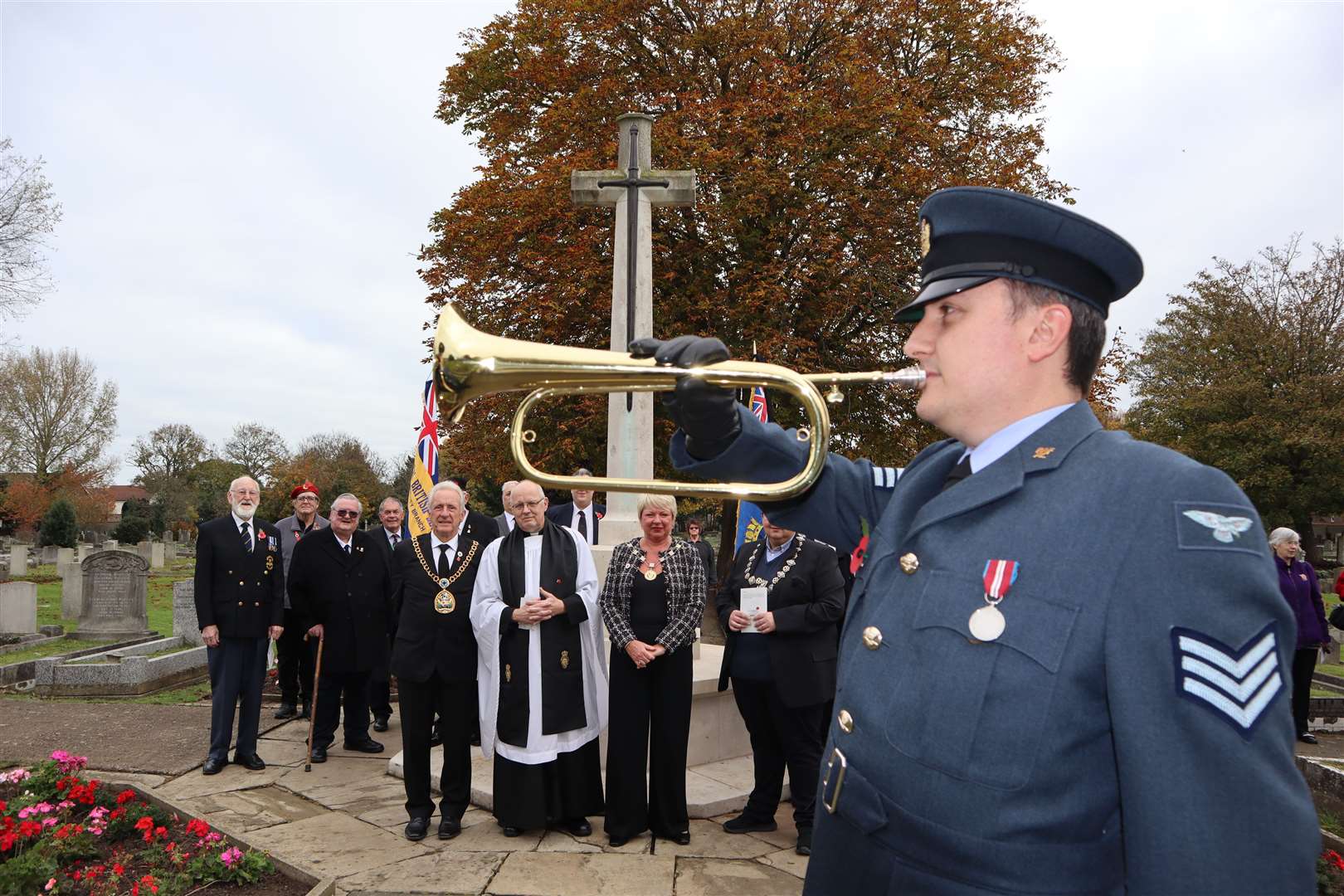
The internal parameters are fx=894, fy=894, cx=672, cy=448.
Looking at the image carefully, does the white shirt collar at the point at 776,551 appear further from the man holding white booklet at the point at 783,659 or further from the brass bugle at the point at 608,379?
the brass bugle at the point at 608,379

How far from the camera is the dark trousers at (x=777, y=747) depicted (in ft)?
17.9

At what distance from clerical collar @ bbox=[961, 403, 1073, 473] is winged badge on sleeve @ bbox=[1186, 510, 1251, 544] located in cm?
38

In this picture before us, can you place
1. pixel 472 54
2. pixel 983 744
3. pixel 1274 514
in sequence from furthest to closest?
pixel 1274 514
pixel 472 54
pixel 983 744

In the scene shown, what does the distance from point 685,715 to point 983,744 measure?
13.9ft

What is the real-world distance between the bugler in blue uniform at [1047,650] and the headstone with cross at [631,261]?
537 cm

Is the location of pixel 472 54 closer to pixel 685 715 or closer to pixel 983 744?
pixel 685 715

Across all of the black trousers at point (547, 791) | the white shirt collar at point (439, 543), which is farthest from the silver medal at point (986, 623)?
the white shirt collar at point (439, 543)

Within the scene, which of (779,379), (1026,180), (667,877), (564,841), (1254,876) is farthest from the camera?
(1026,180)

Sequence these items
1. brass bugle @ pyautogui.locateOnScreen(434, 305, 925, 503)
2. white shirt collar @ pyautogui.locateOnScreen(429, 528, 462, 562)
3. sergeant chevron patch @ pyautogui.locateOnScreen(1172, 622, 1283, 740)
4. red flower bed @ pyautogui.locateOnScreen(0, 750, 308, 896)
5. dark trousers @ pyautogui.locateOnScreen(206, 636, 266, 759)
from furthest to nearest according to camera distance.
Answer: dark trousers @ pyautogui.locateOnScreen(206, 636, 266, 759), white shirt collar @ pyautogui.locateOnScreen(429, 528, 462, 562), red flower bed @ pyautogui.locateOnScreen(0, 750, 308, 896), brass bugle @ pyautogui.locateOnScreen(434, 305, 925, 503), sergeant chevron patch @ pyautogui.locateOnScreen(1172, 622, 1283, 740)

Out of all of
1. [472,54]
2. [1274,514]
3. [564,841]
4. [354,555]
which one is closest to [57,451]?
[472,54]

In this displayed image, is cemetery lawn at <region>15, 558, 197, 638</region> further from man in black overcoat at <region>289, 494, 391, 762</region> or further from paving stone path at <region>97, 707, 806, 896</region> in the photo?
paving stone path at <region>97, 707, 806, 896</region>

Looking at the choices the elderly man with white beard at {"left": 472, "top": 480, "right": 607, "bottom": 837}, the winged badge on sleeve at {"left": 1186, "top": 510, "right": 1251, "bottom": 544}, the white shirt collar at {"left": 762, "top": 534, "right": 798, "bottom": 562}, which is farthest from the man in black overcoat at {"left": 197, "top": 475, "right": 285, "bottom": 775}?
the winged badge on sleeve at {"left": 1186, "top": 510, "right": 1251, "bottom": 544}

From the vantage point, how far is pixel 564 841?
18.0ft

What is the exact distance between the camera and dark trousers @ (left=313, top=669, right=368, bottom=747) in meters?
7.40
